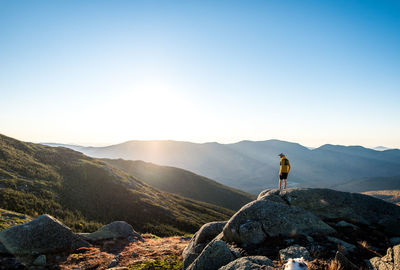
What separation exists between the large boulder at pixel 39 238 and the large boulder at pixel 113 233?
213 cm

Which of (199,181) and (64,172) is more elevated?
(64,172)

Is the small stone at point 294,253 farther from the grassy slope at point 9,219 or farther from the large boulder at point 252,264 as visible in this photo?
the grassy slope at point 9,219

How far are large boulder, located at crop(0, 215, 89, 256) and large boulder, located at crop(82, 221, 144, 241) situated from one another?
213 centimetres

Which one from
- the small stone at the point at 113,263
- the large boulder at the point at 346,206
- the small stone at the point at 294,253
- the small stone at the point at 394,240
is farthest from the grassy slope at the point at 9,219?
the small stone at the point at 394,240

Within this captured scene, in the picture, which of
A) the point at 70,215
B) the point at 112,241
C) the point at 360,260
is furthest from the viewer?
the point at 70,215

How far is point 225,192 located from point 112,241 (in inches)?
4819

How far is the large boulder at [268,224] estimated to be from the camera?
379 inches

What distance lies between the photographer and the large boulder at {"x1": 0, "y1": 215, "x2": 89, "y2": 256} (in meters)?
10.5

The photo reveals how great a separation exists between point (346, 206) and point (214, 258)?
9.16 metres

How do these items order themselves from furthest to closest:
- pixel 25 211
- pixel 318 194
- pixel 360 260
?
1. pixel 25 211
2. pixel 318 194
3. pixel 360 260

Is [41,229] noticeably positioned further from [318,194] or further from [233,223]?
[318,194]

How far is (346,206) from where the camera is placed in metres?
11.9

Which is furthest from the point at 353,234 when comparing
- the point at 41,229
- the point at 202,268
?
the point at 41,229

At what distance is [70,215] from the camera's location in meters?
33.8
